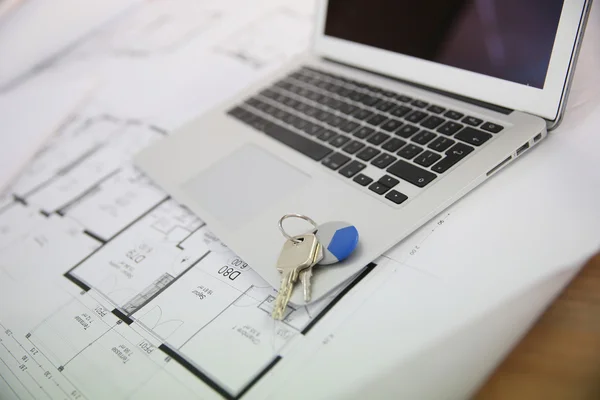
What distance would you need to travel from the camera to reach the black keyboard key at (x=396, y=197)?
48cm

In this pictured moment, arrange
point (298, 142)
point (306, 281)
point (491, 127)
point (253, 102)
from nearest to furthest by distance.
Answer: point (306, 281) → point (491, 127) → point (298, 142) → point (253, 102)

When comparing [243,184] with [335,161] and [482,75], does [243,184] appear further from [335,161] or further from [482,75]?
[482,75]

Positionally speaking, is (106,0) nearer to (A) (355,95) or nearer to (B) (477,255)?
(A) (355,95)

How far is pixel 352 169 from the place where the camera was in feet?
1.77

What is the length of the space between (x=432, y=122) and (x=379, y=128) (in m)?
0.07

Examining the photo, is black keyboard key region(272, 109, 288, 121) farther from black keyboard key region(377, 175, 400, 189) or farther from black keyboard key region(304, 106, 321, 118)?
black keyboard key region(377, 175, 400, 189)

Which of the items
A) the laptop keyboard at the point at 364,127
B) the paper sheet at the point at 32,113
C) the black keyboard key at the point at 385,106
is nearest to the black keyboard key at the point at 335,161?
the laptop keyboard at the point at 364,127

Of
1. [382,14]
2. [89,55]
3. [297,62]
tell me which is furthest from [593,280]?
[89,55]

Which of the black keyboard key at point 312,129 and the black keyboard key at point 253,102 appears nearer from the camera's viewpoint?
the black keyboard key at point 312,129

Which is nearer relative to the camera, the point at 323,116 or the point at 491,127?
the point at 491,127

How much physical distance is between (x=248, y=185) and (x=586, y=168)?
1.24 feet

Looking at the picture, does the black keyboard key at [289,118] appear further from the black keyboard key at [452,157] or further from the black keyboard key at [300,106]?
the black keyboard key at [452,157]

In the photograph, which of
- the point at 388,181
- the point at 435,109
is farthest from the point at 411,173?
the point at 435,109

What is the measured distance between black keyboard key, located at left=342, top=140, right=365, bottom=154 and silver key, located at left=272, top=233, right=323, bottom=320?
6.2 inches
